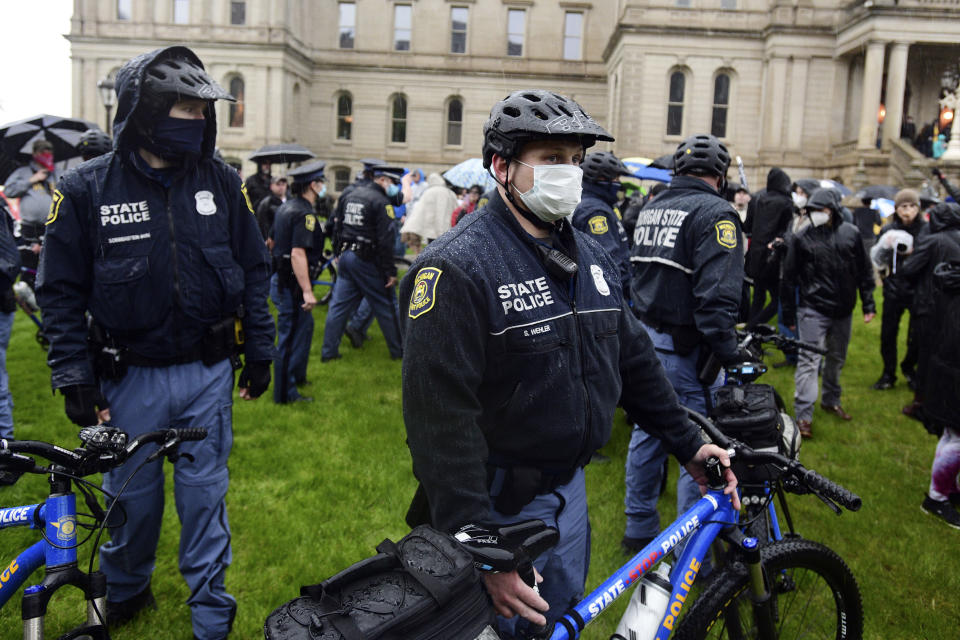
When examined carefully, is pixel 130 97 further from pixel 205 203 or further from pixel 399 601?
pixel 399 601

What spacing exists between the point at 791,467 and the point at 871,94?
3432cm

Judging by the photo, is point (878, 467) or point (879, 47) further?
point (879, 47)

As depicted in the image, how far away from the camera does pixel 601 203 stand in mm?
6215

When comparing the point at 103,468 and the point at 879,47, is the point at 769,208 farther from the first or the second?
the point at 879,47

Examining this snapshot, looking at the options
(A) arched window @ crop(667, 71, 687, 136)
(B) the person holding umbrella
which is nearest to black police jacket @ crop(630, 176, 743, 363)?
(B) the person holding umbrella

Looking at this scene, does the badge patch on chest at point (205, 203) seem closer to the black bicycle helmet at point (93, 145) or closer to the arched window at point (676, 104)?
the black bicycle helmet at point (93, 145)

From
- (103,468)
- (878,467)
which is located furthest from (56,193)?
(878,467)

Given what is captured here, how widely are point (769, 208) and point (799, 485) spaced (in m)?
8.39

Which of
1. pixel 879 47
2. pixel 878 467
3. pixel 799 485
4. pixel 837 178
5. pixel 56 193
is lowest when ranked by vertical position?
pixel 878 467

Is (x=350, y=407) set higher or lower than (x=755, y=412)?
lower

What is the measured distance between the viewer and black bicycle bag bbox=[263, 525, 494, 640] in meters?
1.43

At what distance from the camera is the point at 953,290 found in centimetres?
512

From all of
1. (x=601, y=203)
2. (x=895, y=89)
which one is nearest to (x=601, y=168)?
(x=601, y=203)

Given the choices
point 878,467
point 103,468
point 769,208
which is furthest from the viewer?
point 769,208
